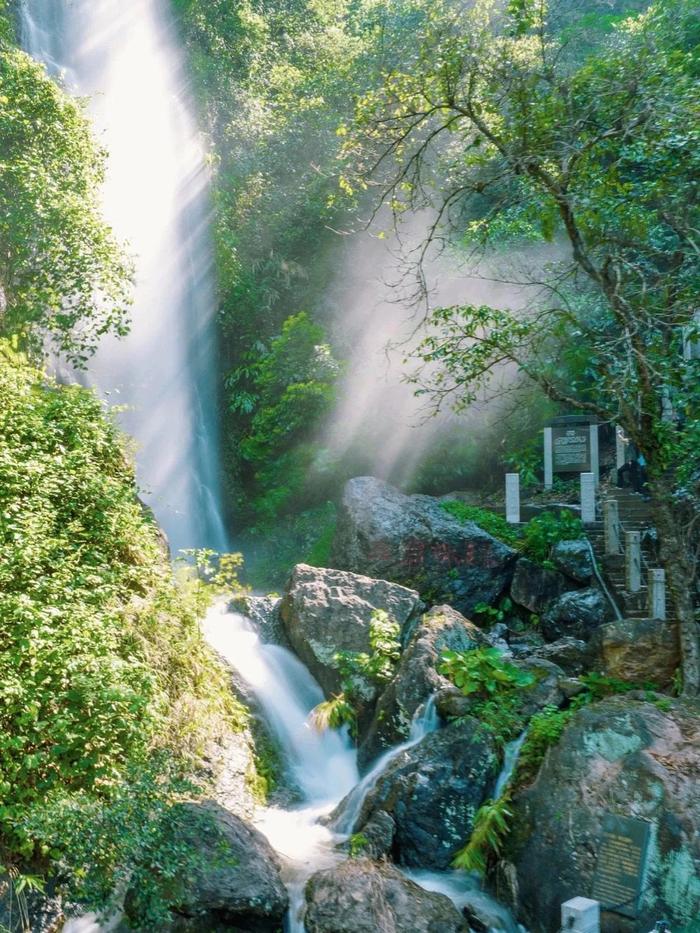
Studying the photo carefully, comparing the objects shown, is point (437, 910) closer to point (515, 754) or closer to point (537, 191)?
point (515, 754)

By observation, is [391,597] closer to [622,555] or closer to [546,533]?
[546,533]

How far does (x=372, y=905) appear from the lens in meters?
7.45

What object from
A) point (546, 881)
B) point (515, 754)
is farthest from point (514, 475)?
point (546, 881)

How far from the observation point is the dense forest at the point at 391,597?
25.5ft

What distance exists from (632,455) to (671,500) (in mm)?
10173

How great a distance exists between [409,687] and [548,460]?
10709 millimetres

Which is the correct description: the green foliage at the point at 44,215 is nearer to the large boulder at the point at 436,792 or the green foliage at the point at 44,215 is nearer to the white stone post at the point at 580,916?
the large boulder at the point at 436,792

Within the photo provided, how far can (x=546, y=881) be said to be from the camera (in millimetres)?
8227

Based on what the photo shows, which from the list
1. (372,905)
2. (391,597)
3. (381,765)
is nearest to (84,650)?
(372,905)

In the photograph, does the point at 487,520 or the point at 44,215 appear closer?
the point at 44,215

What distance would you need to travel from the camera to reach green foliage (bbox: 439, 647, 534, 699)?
1053 centimetres

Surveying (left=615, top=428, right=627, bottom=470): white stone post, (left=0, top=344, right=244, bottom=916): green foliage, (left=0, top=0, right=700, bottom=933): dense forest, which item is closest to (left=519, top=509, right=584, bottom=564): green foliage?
(left=0, top=0, right=700, bottom=933): dense forest

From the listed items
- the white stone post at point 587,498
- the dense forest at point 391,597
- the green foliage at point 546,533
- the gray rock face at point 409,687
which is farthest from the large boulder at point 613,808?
the white stone post at point 587,498

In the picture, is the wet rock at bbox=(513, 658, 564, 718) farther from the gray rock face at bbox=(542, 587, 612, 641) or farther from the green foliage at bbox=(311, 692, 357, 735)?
the gray rock face at bbox=(542, 587, 612, 641)
